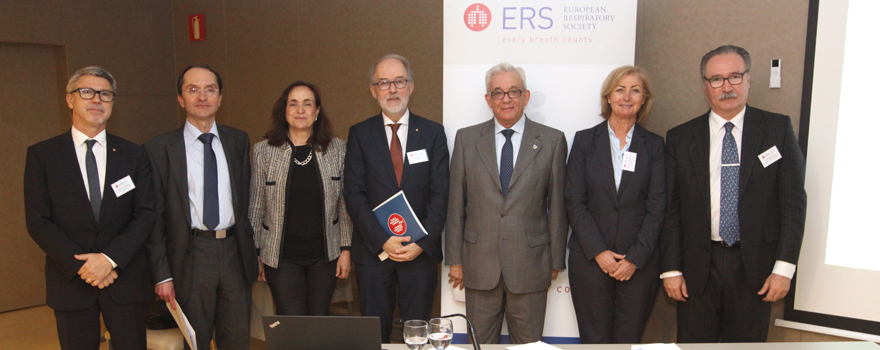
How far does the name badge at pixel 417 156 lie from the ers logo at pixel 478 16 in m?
0.83

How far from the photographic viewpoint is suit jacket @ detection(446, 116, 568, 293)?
2.88m

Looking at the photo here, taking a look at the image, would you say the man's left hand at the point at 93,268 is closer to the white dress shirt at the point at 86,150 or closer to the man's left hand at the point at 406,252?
the white dress shirt at the point at 86,150

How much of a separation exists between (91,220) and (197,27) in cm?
328

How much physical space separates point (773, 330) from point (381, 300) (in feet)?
7.68

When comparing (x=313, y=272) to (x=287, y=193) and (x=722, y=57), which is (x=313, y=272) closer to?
(x=287, y=193)

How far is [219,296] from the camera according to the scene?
2910mm

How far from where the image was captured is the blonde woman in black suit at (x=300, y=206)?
2.92 metres

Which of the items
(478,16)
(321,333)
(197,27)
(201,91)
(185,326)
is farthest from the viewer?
(197,27)

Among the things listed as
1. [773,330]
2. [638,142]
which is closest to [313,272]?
[638,142]

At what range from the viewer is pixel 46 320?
15.1 feet

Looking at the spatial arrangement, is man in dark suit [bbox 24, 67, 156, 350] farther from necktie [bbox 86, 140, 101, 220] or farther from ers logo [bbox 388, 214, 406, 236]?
ers logo [bbox 388, 214, 406, 236]

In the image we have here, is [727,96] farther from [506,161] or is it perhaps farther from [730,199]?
[506,161]

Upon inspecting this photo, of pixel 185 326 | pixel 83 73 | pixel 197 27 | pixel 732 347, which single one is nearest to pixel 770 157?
pixel 732 347

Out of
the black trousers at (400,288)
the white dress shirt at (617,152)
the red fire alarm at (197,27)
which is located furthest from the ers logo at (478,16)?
A: the red fire alarm at (197,27)
